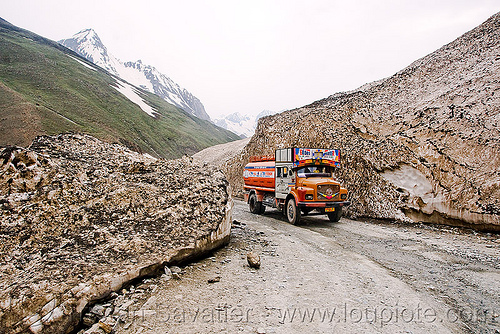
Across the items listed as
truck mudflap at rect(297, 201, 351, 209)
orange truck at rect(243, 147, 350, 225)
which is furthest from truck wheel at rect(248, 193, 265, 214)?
truck mudflap at rect(297, 201, 351, 209)

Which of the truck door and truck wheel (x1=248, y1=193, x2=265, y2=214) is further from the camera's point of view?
truck wheel (x1=248, y1=193, x2=265, y2=214)

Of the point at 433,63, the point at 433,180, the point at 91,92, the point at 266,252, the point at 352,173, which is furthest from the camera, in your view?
the point at 91,92

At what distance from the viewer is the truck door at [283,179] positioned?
13531 millimetres

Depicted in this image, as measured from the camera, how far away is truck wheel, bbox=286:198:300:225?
12562mm

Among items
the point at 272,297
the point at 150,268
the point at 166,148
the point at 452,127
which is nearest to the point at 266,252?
the point at 272,297

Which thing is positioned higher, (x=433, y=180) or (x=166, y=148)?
(x=166, y=148)

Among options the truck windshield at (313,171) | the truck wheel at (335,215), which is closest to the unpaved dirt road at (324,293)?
the truck wheel at (335,215)

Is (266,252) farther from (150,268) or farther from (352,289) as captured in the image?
(150,268)

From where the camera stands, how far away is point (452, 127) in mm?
14289

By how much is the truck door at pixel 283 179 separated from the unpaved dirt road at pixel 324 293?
532cm

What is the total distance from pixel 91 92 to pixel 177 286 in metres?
77.1

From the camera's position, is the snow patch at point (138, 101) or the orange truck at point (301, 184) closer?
the orange truck at point (301, 184)

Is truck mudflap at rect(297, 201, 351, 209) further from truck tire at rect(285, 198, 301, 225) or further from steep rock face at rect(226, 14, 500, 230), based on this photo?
steep rock face at rect(226, 14, 500, 230)

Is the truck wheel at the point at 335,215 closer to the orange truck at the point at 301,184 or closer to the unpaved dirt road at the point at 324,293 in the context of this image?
the orange truck at the point at 301,184
